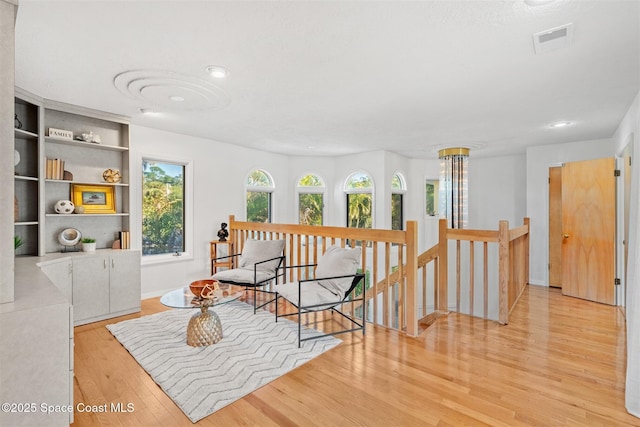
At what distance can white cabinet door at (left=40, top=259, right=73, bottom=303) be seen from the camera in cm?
302

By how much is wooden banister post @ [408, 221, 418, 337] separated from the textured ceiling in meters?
1.40

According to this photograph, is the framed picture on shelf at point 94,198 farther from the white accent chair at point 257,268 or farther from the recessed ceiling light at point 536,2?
the recessed ceiling light at point 536,2

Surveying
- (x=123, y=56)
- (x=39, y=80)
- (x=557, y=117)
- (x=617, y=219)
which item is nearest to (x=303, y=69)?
(x=123, y=56)

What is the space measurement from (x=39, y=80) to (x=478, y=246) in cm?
722

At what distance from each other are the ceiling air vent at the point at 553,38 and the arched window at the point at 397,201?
15.1 ft

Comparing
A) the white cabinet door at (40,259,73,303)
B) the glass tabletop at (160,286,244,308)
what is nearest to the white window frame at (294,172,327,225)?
the glass tabletop at (160,286,244,308)

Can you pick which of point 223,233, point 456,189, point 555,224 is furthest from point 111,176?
point 555,224

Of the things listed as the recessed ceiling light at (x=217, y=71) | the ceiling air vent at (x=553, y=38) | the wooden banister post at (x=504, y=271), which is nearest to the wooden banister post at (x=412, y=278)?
the wooden banister post at (x=504, y=271)

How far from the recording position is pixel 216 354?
2697 millimetres

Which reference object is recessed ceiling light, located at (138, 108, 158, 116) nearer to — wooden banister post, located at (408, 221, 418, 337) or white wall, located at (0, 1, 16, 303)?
white wall, located at (0, 1, 16, 303)

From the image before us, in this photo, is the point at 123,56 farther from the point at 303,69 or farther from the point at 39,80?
the point at 303,69

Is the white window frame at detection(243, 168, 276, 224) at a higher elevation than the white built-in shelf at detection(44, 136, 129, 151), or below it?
below

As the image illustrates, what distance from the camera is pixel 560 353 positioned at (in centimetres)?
278

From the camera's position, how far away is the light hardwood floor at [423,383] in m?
1.92
